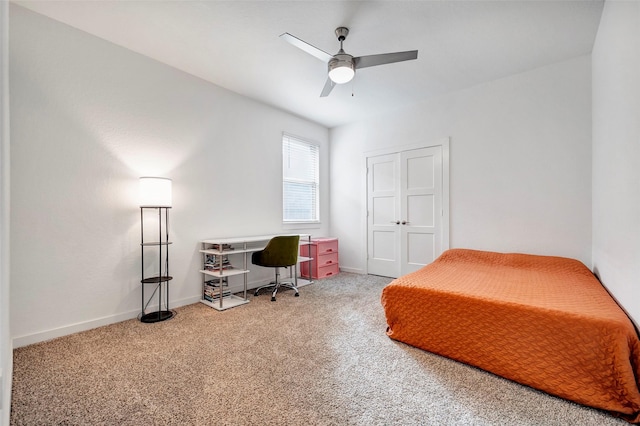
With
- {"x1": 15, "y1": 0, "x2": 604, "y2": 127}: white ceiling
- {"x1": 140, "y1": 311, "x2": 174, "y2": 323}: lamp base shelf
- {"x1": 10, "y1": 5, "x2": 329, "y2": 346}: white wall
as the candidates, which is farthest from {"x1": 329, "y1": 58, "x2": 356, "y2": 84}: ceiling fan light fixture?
{"x1": 140, "y1": 311, "x2": 174, "y2": 323}: lamp base shelf

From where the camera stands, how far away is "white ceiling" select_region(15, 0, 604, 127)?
223 cm

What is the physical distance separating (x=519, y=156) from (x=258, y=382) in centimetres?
364

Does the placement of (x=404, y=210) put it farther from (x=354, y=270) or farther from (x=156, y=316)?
(x=156, y=316)

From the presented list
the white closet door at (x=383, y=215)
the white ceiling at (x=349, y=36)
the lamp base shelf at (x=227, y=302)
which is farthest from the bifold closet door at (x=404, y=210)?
the lamp base shelf at (x=227, y=302)

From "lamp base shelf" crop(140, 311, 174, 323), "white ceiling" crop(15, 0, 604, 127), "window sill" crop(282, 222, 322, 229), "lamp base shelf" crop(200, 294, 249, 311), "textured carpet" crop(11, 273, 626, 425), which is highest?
"white ceiling" crop(15, 0, 604, 127)

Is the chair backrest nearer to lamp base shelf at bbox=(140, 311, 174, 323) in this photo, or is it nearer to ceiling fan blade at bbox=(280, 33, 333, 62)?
lamp base shelf at bbox=(140, 311, 174, 323)

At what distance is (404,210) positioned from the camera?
4.28 m

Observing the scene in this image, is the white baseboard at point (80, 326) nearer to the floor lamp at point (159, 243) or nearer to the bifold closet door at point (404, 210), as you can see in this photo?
the floor lamp at point (159, 243)

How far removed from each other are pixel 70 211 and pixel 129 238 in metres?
0.52

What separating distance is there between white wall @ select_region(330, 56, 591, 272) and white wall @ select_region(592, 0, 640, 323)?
1.01 feet

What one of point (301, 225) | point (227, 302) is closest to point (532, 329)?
point (227, 302)

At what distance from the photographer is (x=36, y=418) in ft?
4.66

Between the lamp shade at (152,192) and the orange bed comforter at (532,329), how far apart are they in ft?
7.50

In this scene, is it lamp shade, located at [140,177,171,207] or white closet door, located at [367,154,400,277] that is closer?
lamp shade, located at [140,177,171,207]
